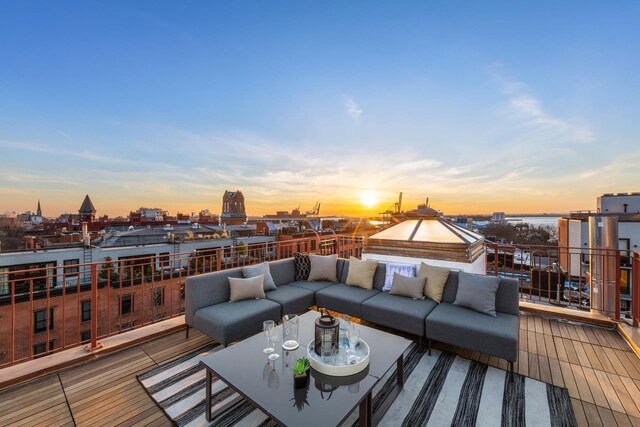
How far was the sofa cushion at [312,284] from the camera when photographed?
12.4 feet

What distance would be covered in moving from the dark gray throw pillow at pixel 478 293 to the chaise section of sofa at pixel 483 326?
2.4 inches

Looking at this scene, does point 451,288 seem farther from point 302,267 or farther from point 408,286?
point 302,267

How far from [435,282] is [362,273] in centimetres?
103

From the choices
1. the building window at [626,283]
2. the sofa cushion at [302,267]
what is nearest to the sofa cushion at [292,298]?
the sofa cushion at [302,267]

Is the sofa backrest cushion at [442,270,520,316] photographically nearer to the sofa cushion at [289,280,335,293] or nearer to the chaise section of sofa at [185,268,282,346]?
the sofa cushion at [289,280,335,293]

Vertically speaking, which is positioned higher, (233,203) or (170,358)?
(233,203)

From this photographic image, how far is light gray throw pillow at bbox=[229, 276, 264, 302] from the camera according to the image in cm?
316

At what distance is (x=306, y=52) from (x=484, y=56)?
10.7ft

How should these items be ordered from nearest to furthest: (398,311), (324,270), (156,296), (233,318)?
(233,318), (398,311), (324,270), (156,296)

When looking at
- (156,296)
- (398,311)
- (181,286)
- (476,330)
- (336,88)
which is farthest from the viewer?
(156,296)

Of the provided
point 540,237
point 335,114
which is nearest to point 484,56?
point 335,114

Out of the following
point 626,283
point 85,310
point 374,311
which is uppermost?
point 374,311

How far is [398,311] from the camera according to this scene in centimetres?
292

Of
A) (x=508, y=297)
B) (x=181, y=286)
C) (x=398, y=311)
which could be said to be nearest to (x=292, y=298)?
(x=398, y=311)
